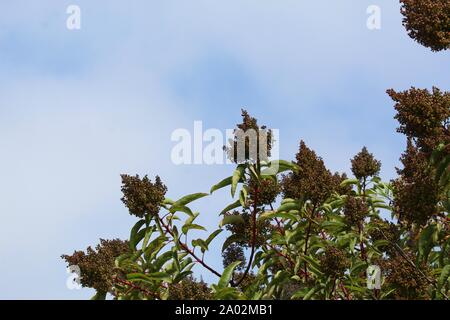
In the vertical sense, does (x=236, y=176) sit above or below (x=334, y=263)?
above

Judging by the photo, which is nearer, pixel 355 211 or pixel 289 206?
pixel 289 206

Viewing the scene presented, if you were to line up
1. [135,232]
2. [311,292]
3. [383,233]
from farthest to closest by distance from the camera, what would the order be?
[383,233] → [135,232] → [311,292]

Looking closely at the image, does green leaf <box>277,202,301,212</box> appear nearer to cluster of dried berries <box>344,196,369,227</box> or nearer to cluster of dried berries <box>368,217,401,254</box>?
cluster of dried berries <box>344,196,369,227</box>

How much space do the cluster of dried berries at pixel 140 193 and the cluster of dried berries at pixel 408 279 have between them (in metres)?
2.43

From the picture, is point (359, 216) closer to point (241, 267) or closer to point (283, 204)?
point (283, 204)

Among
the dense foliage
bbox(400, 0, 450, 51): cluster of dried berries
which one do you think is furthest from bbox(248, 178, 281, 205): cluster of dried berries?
bbox(400, 0, 450, 51): cluster of dried berries

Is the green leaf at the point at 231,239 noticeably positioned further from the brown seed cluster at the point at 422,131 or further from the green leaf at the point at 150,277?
the brown seed cluster at the point at 422,131

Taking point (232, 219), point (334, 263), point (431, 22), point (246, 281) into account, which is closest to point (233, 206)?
point (232, 219)

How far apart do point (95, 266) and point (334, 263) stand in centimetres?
237

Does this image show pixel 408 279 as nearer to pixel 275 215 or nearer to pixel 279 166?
pixel 275 215

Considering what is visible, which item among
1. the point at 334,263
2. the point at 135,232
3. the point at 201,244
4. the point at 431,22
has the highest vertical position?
the point at 431,22

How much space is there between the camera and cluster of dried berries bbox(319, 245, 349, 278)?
808 cm

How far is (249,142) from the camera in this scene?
7.67 meters
